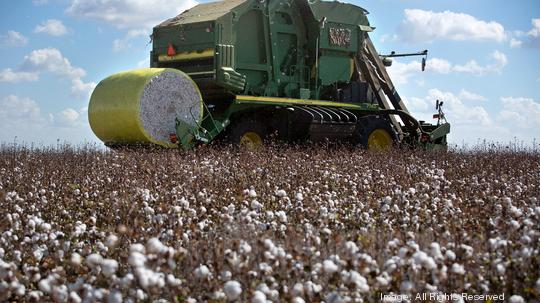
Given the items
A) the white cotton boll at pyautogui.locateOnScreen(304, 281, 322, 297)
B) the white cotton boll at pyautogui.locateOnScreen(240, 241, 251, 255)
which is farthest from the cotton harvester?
the white cotton boll at pyautogui.locateOnScreen(304, 281, 322, 297)

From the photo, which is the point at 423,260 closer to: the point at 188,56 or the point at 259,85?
the point at 188,56

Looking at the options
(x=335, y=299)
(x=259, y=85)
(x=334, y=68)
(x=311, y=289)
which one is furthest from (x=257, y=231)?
(x=334, y=68)

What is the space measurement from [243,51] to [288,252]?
12406 millimetres

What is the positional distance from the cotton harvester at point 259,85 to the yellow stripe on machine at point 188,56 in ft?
0.07

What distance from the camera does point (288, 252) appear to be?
5441 mm

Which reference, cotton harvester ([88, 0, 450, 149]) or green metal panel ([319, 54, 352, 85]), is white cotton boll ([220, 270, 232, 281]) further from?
green metal panel ([319, 54, 352, 85])

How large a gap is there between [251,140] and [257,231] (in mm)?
10216

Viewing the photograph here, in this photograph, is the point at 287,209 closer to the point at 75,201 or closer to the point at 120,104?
the point at 75,201

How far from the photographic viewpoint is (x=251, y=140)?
16.8m

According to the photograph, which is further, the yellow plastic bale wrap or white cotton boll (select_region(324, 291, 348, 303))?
the yellow plastic bale wrap

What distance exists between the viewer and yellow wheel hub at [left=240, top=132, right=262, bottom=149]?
16409mm

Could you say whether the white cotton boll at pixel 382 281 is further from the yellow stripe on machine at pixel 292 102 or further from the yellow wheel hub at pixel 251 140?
the yellow stripe on machine at pixel 292 102

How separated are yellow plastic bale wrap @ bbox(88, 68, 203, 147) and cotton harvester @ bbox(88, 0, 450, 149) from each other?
0.02 metres

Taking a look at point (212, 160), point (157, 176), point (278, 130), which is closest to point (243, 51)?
point (278, 130)
